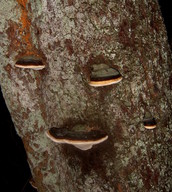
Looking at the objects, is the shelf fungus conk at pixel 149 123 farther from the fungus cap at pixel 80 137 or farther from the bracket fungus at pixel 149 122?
the fungus cap at pixel 80 137

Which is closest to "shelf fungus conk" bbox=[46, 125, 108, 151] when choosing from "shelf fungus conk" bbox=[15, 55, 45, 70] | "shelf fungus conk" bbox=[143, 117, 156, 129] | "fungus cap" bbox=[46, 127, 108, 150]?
"fungus cap" bbox=[46, 127, 108, 150]

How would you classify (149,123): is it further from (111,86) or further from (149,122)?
(111,86)

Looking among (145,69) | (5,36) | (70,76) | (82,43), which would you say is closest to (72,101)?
(70,76)

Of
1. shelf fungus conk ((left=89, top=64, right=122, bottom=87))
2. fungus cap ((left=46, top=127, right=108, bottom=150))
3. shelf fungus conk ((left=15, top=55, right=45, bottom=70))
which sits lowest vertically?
fungus cap ((left=46, top=127, right=108, bottom=150))

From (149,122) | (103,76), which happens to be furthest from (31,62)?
(149,122)

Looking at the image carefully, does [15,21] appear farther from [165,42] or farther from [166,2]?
[166,2]

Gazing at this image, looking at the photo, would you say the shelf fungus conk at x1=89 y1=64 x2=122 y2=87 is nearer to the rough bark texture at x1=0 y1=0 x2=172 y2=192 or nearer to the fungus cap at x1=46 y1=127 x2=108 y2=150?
the rough bark texture at x1=0 y1=0 x2=172 y2=192

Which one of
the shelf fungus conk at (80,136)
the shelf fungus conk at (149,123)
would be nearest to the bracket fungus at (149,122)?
the shelf fungus conk at (149,123)
